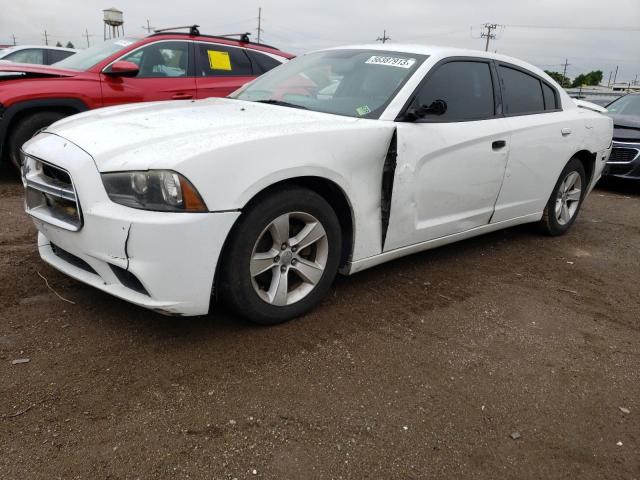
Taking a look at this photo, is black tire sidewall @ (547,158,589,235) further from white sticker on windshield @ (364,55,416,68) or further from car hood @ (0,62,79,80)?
car hood @ (0,62,79,80)

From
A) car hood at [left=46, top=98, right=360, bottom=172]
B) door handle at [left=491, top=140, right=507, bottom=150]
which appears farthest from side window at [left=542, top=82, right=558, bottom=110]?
car hood at [left=46, top=98, right=360, bottom=172]

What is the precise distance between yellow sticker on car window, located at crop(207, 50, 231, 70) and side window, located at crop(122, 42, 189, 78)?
0.30 m

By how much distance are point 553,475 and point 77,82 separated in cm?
569

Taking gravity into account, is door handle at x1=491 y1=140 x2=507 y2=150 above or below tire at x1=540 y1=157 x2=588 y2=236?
above

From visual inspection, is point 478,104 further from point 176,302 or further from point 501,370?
point 176,302

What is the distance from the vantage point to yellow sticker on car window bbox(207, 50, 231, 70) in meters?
6.62

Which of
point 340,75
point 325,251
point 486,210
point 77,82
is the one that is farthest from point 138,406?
point 77,82

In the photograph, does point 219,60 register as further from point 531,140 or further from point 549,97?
point 531,140

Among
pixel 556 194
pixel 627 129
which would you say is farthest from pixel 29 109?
pixel 627 129

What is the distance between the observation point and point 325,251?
9.90 ft

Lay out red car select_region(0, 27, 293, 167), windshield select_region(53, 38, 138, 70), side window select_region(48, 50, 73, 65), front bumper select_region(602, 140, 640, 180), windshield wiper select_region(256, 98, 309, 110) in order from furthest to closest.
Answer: side window select_region(48, 50, 73, 65), front bumper select_region(602, 140, 640, 180), windshield select_region(53, 38, 138, 70), red car select_region(0, 27, 293, 167), windshield wiper select_region(256, 98, 309, 110)

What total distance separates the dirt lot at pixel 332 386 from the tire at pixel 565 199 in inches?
54.8

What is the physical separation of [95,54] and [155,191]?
15.5 feet

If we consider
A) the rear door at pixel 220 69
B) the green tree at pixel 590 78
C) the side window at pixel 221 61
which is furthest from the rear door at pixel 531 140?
the green tree at pixel 590 78
